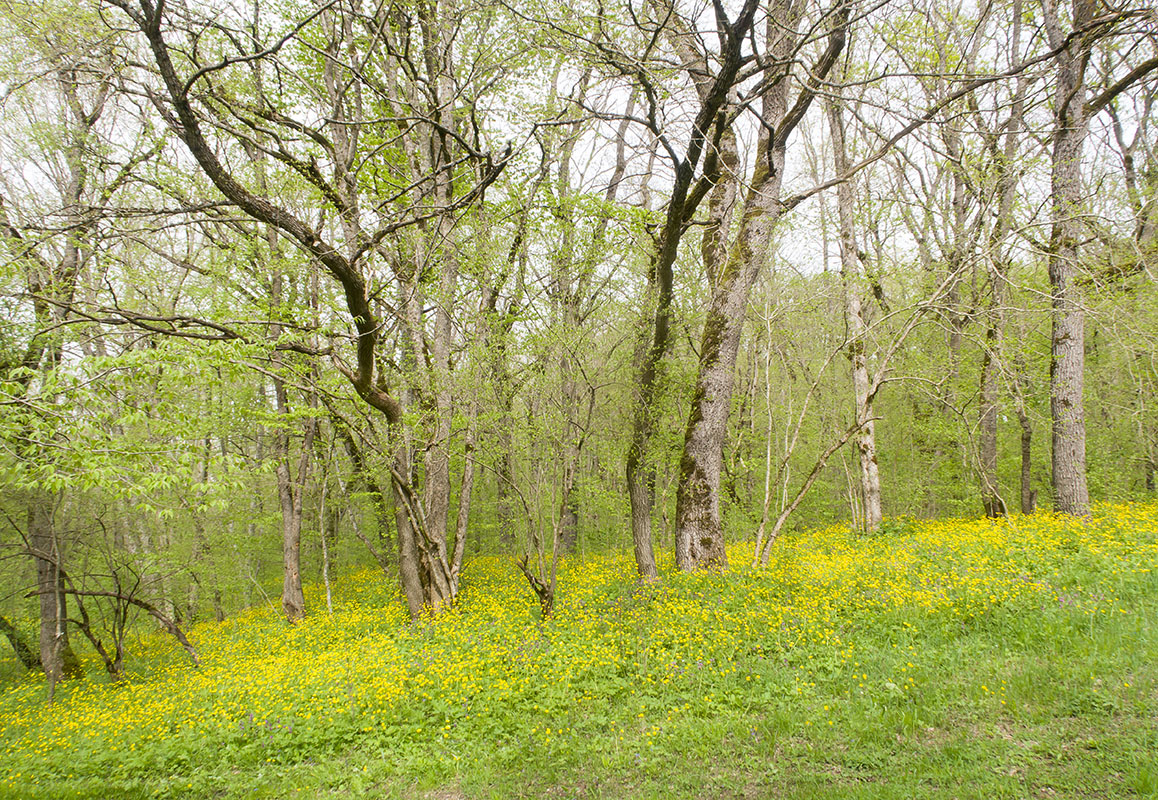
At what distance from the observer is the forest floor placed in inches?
133

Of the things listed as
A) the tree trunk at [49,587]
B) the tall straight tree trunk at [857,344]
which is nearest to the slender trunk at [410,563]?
the tree trunk at [49,587]

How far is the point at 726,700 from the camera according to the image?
4.37 metres

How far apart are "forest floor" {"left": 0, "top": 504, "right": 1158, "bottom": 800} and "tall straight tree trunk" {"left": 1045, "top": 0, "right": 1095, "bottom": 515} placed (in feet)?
2.64

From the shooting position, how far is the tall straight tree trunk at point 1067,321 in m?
7.57

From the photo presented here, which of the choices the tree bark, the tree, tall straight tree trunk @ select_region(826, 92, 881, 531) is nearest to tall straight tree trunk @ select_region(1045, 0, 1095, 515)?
tall straight tree trunk @ select_region(826, 92, 881, 531)

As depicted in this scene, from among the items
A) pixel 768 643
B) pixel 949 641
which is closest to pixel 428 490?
pixel 768 643

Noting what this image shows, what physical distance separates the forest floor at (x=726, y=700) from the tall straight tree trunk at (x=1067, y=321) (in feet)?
2.64

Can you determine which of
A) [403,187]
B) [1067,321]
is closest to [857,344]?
[1067,321]

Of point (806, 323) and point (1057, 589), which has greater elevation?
point (806, 323)

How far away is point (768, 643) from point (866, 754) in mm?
1572

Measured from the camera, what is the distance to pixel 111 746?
547 centimetres

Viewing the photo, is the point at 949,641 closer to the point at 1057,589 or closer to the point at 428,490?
the point at 1057,589

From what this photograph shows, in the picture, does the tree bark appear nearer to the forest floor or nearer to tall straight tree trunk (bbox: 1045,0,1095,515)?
the forest floor

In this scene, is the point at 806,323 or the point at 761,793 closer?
the point at 761,793
